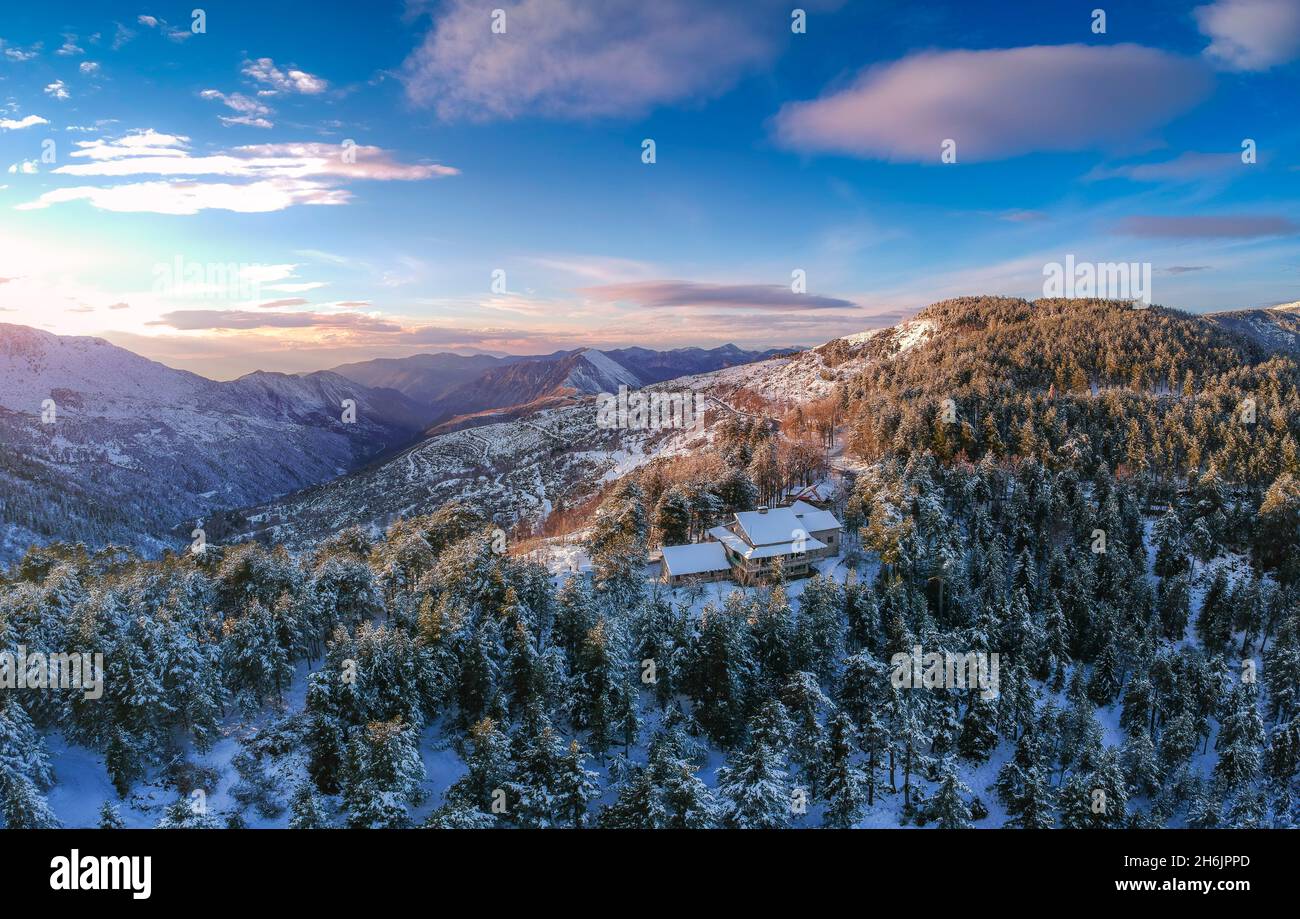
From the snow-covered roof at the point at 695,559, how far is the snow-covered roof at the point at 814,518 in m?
10.8

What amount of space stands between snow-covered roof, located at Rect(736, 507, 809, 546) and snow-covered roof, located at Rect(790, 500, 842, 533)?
94 cm

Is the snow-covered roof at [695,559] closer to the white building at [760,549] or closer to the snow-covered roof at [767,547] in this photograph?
the white building at [760,549]

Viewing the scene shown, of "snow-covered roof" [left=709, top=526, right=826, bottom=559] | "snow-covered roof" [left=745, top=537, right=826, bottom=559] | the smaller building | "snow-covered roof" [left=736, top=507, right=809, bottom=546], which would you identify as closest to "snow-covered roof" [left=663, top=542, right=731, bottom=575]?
the smaller building

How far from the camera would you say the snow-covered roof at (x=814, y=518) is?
7056 centimetres

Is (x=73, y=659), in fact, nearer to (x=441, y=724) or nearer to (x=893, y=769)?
(x=441, y=724)

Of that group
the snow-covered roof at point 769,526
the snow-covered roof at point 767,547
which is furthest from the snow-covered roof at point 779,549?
the snow-covered roof at point 769,526

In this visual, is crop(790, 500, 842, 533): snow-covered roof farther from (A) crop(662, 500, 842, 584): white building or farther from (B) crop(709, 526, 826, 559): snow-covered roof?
(B) crop(709, 526, 826, 559): snow-covered roof

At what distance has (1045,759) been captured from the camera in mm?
46188

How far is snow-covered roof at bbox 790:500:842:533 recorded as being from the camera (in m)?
70.6

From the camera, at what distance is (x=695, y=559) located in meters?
67.2
